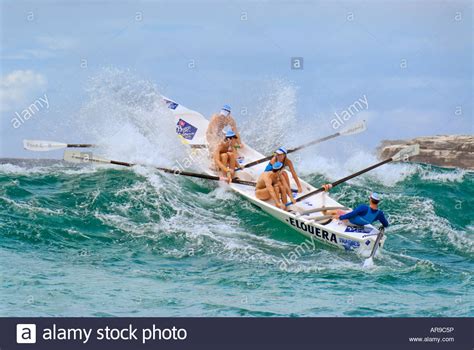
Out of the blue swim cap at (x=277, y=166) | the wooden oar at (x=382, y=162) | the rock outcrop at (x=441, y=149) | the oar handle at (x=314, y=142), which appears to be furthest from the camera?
the rock outcrop at (x=441, y=149)

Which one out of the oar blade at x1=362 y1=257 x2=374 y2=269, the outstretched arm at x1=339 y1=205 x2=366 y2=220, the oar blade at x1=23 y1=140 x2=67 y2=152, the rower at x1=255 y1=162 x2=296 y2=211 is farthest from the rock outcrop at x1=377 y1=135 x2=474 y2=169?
the oar blade at x1=362 y1=257 x2=374 y2=269

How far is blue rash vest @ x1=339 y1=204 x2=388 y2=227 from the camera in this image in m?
14.0

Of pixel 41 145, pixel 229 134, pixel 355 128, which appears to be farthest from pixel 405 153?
pixel 41 145

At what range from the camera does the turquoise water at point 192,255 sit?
11.3 m

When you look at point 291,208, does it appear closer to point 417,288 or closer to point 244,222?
point 244,222

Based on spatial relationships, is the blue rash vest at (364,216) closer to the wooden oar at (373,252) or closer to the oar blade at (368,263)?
the wooden oar at (373,252)

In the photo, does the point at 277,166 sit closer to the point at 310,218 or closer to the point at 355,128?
the point at 310,218

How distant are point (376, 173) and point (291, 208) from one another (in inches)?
264

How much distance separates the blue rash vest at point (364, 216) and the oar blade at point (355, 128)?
16.1 feet

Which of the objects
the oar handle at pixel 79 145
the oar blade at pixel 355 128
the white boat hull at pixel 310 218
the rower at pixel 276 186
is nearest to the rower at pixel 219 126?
the white boat hull at pixel 310 218

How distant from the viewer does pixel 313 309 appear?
1117 cm

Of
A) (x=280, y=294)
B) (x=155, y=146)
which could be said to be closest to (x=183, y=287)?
(x=280, y=294)

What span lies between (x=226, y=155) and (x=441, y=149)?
15.6m

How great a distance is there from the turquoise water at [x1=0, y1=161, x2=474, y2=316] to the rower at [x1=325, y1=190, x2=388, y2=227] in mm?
648
